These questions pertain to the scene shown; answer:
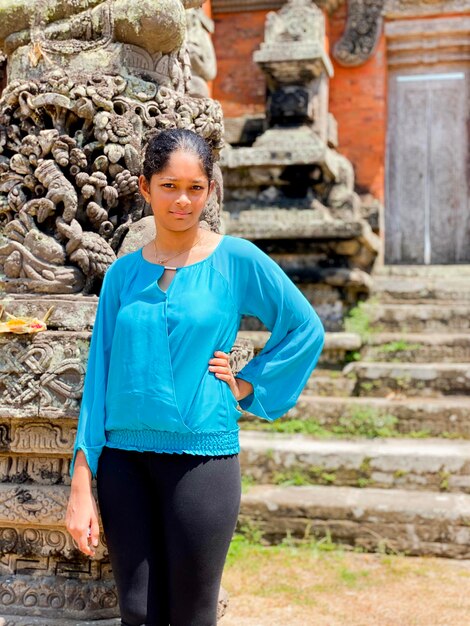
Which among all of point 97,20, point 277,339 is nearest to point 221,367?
point 277,339

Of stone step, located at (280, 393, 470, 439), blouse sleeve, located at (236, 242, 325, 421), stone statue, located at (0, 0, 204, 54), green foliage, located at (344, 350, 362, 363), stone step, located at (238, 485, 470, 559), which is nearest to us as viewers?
blouse sleeve, located at (236, 242, 325, 421)

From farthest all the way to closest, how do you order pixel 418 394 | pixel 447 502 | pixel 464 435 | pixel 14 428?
1. pixel 418 394
2. pixel 464 435
3. pixel 447 502
4. pixel 14 428

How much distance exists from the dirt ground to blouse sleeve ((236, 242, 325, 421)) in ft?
5.40

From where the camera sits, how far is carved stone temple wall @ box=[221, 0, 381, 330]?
6422mm

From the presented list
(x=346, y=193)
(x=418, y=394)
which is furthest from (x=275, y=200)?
(x=418, y=394)

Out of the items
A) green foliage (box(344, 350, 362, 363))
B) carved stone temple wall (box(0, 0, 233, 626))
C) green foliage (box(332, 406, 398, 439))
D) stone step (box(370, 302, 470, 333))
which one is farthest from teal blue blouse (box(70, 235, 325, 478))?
stone step (box(370, 302, 470, 333))

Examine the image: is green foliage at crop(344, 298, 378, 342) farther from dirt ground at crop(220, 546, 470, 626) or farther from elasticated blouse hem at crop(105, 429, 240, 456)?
elasticated blouse hem at crop(105, 429, 240, 456)

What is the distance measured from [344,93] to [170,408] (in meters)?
7.14

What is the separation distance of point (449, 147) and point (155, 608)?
7777mm

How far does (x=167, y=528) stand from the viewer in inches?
81.1

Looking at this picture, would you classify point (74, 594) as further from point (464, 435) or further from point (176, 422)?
point (464, 435)

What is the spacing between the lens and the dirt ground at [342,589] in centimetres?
366

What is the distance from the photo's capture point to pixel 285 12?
7336mm

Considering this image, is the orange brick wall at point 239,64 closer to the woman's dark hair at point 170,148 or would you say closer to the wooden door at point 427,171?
the wooden door at point 427,171
